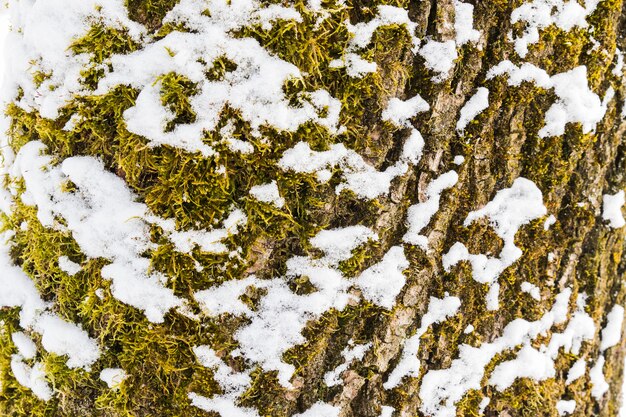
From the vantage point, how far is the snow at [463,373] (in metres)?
1.36

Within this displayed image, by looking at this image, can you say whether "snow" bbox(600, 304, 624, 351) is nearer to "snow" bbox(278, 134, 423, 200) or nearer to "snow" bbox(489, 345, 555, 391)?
"snow" bbox(489, 345, 555, 391)

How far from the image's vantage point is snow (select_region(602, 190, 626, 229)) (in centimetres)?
164

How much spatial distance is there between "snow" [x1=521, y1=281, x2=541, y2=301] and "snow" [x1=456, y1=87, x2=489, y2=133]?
52cm

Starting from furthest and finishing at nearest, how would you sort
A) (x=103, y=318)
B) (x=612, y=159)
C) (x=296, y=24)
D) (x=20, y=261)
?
(x=612, y=159)
(x=20, y=261)
(x=103, y=318)
(x=296, y=24)

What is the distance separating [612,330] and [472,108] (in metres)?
1.04

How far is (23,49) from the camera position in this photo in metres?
1.32

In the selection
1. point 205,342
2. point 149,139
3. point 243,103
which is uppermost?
point 243,103

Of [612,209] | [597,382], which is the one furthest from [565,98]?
[597,382]

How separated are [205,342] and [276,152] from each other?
50 cm

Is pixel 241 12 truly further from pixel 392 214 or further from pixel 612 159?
pixel 612 159

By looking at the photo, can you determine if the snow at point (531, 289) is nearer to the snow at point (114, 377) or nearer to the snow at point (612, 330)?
the snow at point (612, 330)

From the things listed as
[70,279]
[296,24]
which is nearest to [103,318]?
[70,279]

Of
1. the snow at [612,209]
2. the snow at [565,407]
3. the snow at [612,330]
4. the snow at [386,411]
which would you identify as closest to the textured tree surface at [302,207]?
the snow at [386,411]

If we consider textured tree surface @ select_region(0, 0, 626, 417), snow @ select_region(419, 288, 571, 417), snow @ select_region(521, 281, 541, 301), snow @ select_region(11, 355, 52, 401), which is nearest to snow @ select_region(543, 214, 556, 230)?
textured tree surface @ select_region(0, 0, 626, 417)
